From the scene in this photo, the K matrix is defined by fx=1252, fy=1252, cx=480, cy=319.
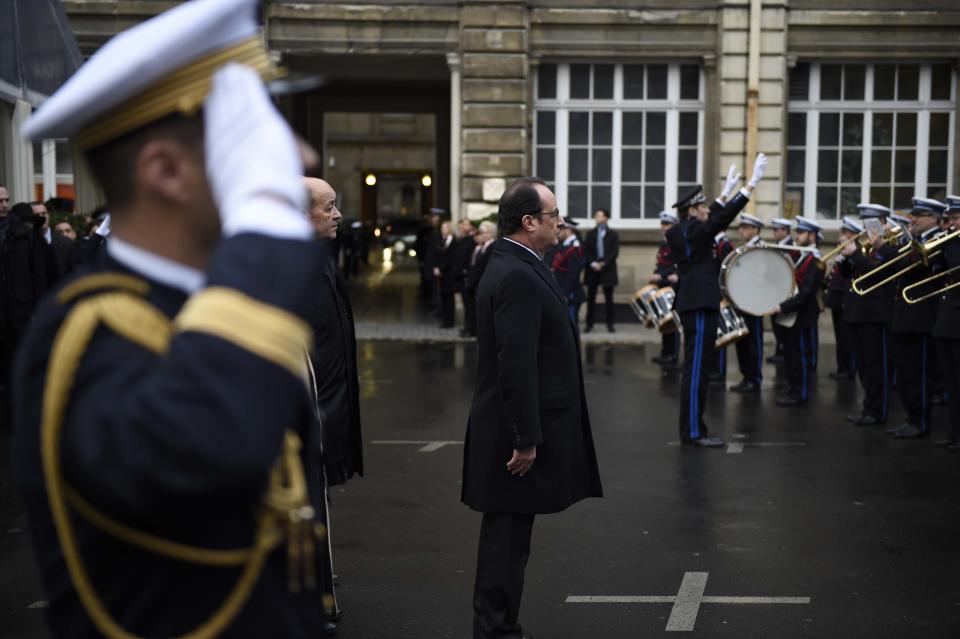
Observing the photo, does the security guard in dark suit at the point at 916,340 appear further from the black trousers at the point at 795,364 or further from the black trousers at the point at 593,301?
the black trousers at the point at 593,301

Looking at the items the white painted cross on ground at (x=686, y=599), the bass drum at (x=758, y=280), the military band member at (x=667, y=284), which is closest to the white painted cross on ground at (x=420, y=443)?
the bass drum at (x=758, y=280)

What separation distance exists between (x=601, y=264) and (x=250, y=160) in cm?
1747

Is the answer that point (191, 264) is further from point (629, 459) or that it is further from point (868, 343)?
point (868, 343)

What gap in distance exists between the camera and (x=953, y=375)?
32.1 feet

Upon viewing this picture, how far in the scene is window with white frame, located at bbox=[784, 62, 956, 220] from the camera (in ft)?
69.4

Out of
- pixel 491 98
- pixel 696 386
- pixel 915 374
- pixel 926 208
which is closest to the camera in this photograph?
pixel 696 386

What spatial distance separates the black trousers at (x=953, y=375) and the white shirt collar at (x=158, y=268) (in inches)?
351

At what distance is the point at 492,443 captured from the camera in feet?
16.1

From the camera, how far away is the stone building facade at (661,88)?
2023cm

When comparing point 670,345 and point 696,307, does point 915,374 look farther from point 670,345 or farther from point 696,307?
point 670,345

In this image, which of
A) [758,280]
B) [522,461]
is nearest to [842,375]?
[758,280]

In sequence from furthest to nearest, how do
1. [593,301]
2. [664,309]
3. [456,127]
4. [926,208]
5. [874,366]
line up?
[456,127] → [593,301] → [664,309] → [874,366] → [926,208]

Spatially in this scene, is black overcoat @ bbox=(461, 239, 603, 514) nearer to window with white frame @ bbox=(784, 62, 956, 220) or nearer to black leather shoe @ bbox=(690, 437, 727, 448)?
black leather shoe @ bbox=(690, 437, 727, 448)

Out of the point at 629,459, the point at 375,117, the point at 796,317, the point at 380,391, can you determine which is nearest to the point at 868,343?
the point at 796,317
